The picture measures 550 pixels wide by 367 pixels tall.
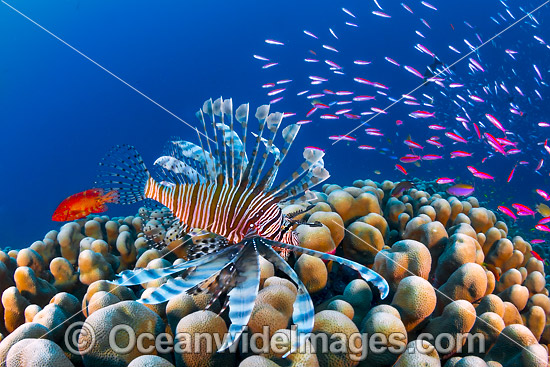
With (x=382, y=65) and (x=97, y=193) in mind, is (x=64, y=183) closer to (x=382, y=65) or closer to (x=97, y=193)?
(x=97, y=193)

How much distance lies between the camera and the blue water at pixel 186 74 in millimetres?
34094

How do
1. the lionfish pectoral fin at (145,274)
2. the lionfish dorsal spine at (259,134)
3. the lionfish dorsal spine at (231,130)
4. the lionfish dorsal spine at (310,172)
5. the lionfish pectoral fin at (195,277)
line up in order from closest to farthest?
the lionfish pectoral fin at (195,277)
the lionfish pectoral fin at (145,274)
the lionfish dorsal spine at (310,172)
the lionfish dorsal spine at (259,134)
the lionfish dorsal spine at (231,130)

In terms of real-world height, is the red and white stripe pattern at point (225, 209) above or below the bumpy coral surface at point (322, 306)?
above

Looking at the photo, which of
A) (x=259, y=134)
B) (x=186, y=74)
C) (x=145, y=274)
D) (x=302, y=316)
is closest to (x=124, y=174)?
(x=259, y=134)

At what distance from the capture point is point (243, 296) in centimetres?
134

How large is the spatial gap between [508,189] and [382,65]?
84.4ft

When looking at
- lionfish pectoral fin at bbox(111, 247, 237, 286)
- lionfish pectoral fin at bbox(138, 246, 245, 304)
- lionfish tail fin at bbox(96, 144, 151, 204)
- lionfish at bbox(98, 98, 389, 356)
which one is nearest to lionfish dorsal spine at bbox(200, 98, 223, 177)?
lionfish at bbox(98, 98, 389, 356)

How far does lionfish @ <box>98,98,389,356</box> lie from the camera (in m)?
1.41

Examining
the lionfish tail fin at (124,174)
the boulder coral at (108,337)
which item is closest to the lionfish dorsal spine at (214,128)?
the lionfish tail fin at (124,174)

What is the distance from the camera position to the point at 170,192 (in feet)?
8.40

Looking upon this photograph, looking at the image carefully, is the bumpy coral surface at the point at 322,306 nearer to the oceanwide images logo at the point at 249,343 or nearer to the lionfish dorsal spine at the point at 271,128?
the oceanwide images logo at the point at 249,343

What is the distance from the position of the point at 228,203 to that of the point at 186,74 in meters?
45.4

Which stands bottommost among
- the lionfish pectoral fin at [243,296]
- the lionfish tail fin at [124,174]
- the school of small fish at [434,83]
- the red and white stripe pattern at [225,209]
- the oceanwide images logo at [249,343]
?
the oceanwide images logo at [249,343]

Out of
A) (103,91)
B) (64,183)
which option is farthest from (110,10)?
(64,183)
